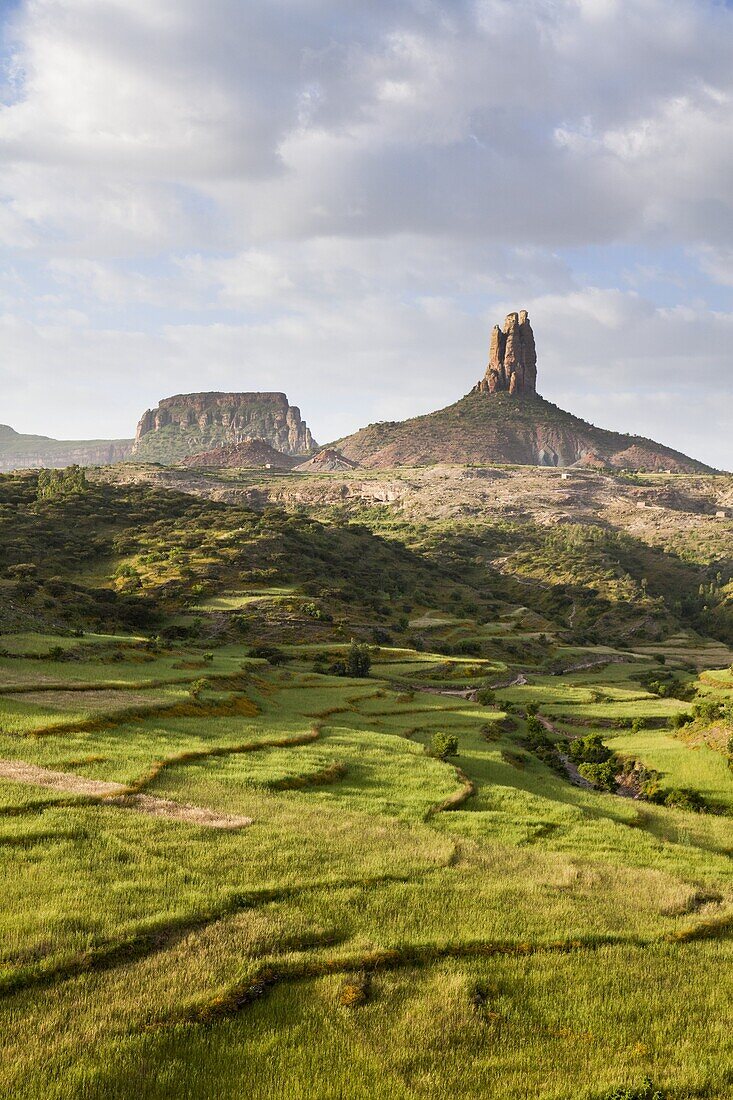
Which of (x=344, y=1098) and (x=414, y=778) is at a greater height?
(x=344, y=1098)

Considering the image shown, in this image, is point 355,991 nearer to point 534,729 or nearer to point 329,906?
point 329,906

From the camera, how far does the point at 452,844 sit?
1886cm

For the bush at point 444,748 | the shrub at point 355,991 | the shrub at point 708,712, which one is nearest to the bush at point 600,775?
the shrub at point 708,712

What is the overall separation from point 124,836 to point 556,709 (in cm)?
4965

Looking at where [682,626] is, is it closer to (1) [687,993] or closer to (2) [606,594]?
(2) [606,594]

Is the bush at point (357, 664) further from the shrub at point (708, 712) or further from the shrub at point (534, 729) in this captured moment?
the shrub at point (708, 712)

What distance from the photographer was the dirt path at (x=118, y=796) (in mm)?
17703

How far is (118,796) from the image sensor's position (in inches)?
728

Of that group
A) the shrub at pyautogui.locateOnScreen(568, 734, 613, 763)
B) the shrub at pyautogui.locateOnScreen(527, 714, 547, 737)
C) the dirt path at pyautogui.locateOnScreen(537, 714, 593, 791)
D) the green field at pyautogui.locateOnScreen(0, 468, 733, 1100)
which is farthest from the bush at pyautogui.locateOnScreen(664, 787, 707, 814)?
the shrub at pyautogui.locateOnScreen(527, 714, 547, 737)

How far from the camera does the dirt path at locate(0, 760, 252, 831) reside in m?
17.7

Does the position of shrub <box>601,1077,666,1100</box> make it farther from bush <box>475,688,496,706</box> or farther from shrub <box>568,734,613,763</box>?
bush <box>475,688,496,706</box>

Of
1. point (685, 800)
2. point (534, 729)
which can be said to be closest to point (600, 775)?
point (685, 800)

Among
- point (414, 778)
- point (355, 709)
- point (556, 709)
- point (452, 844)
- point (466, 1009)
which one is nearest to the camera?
point (466, 1009)

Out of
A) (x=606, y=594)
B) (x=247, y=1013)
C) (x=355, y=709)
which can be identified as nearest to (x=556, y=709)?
(x=355, y=709)
